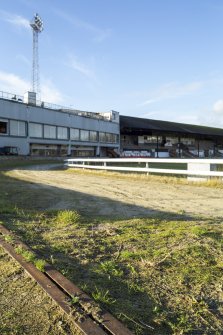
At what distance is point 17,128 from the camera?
50.9 meters

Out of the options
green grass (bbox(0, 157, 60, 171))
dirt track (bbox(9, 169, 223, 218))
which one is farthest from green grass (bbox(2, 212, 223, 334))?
green grass (bbox(0, 157, 60, 171))

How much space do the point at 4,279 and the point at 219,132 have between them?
102 meters

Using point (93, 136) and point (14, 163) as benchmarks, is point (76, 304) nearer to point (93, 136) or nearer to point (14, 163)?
point (14, 163)

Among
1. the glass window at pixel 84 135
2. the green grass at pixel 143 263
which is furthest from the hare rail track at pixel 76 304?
the glass window at pixel 84 135

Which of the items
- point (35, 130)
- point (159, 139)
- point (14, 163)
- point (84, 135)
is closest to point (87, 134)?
point (84, 135)

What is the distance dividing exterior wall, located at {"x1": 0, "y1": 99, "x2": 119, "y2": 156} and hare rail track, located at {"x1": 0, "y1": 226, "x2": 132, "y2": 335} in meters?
46.2

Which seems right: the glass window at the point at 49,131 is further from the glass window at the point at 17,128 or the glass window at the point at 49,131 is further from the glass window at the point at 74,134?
the glass window at the point at 17,128

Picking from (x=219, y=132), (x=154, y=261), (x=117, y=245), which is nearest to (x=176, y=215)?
(x=117, y=245)

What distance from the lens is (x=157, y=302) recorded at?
338cm

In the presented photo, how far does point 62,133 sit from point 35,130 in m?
6.97

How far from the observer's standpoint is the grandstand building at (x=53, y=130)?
49.8 m

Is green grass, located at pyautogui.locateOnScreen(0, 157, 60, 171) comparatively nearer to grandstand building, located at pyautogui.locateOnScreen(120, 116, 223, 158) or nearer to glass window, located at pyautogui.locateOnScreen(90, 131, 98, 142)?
glass window, located at pyautogui.locateOnScreen(90, 131, 98, 142)

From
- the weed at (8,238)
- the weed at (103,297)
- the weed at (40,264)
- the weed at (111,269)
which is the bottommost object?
the weed at (103,297)

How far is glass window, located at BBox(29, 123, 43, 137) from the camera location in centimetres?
5362
